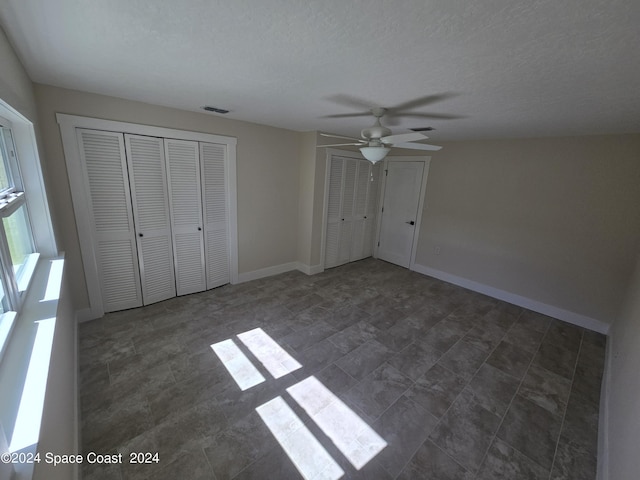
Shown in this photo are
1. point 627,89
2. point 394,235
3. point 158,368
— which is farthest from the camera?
point 394,235

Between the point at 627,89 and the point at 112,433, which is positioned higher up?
the point at 627,89

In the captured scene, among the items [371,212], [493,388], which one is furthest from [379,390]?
[371,212]

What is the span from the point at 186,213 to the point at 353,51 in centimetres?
277

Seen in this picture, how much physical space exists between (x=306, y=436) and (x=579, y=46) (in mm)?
2618

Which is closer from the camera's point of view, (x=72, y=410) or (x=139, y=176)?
(x=72, y=410)

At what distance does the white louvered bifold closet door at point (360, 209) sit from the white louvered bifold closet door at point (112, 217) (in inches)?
136

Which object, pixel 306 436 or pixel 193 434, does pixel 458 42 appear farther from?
pixel 193 434

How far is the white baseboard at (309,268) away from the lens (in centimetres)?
451

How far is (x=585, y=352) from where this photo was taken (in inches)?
111

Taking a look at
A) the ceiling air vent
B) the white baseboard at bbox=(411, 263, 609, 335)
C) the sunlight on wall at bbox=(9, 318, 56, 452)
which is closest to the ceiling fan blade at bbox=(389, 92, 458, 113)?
the ceiling air vent

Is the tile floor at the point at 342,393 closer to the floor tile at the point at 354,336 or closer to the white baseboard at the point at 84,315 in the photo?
the floor tile at the point at 354,336

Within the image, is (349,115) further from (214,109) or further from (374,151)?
(214,109)

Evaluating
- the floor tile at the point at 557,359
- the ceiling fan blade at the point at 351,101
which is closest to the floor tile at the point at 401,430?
the floor tile at the point at 557,359

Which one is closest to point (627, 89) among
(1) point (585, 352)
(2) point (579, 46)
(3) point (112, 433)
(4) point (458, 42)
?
(2) point (579, 46)
